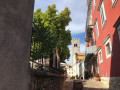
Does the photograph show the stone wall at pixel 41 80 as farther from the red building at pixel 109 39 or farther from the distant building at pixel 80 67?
the distant building at pixel 80 67

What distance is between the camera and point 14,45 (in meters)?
2.14

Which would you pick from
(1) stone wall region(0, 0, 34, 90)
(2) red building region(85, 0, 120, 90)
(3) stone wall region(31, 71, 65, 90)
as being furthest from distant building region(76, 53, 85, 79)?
(1) stone wall region(0, 0, 34, 90)

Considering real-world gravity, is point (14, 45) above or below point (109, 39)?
below

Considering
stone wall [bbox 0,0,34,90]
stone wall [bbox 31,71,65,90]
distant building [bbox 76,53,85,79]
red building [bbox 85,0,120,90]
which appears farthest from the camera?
distant building [bbox 76,53,85,79]

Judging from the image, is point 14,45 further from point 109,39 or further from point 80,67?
point 80,67

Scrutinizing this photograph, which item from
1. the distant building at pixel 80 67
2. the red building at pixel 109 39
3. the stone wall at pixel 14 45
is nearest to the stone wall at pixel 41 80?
the stone wall at pixel 14 45

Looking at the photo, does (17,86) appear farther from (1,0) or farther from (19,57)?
(1,0)

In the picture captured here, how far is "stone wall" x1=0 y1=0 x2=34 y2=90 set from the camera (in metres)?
1.88

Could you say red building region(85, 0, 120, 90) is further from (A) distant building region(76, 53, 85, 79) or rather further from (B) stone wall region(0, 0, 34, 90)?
(A) distant building region(76, 53, 85, 79)

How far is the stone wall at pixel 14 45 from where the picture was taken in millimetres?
1885

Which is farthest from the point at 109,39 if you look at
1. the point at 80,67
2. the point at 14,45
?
the point at 80,67

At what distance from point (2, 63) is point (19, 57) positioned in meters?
0.48

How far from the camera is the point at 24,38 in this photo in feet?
8.29

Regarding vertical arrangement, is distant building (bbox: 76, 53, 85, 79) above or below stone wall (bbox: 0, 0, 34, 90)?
below
